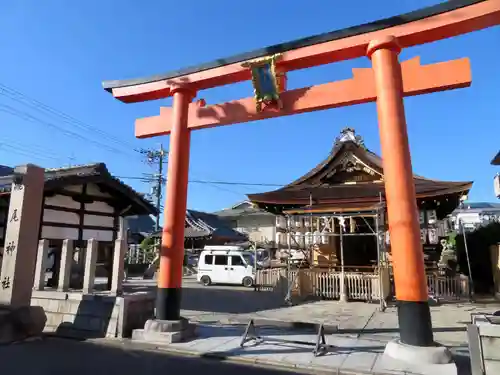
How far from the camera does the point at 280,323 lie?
303 inches

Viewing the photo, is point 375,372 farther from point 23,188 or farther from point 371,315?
point 23,188

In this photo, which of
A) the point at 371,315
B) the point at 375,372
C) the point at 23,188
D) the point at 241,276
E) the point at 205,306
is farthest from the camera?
the point at 241,276

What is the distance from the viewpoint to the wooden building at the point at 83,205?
412 inches

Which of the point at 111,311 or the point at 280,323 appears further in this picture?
the point at 111,311

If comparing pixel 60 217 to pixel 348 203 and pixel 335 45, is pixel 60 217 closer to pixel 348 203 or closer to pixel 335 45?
pixel 335 45

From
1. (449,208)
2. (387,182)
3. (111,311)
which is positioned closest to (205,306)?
(111,311)

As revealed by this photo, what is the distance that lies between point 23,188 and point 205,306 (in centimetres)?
777

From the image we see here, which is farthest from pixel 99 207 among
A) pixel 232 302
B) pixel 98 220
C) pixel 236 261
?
pixel 236 261

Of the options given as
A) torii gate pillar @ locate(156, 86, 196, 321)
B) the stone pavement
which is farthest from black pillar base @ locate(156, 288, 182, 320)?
the stone pavement

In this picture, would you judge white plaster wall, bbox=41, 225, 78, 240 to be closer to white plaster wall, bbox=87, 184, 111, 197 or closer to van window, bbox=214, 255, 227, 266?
white plaster wall, bbox=87, 184, 111, 197

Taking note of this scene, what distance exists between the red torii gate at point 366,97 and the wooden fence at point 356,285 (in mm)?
7844

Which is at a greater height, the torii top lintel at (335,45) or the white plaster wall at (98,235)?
the torii top lintel at (335,45)

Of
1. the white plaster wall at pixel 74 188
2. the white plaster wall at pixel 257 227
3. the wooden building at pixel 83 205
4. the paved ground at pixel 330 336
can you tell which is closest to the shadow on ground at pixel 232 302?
the paved ground at pixel 330 336

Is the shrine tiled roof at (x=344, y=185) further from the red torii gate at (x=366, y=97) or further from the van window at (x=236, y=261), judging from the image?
the red torii gate at (x=366, y=97)
